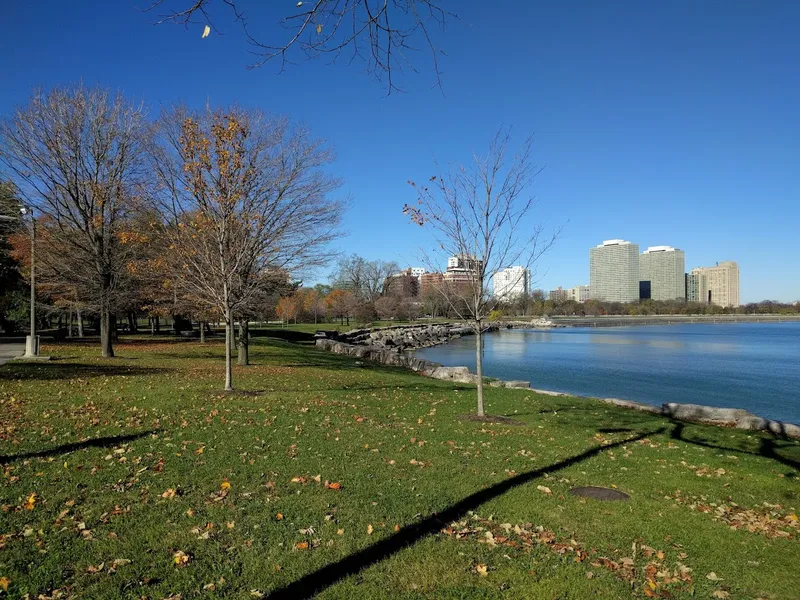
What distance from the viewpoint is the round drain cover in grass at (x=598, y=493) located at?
5.98m

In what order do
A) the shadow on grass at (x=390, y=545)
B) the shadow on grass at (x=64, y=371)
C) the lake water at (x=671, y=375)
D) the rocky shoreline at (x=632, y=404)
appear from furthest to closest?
the lake water at (x=671, y=375) → the shadow on grass at (x=64, y=371) → the rocky shoreline at (x=632, y=404) → the shadow on grass at (x=390, y=545)

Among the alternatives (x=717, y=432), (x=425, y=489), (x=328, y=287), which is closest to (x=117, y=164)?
(x=425, y=489)

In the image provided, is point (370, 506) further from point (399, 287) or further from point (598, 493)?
point (399, 287)

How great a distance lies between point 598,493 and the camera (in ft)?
20.0

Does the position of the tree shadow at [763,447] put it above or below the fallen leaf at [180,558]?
below

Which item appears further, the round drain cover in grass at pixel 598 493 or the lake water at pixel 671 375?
the lake water at pixel 671 375

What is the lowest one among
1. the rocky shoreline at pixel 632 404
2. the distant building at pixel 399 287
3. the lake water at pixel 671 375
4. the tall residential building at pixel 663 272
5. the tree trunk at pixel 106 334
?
the lake water at pixel 671 375

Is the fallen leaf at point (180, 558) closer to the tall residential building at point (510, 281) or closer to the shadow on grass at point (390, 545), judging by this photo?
the shadow on grass at point (390, 545)

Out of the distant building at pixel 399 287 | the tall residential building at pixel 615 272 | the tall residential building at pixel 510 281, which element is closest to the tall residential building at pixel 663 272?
the tall residential building at pixel 615 272

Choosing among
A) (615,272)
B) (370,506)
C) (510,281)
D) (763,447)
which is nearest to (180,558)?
(370,506)

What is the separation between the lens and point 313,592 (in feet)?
12.0

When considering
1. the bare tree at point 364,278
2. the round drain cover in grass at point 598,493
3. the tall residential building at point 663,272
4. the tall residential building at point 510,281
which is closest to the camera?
the round drain cover in grass at point 598,493

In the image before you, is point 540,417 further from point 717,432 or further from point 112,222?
point 112,222

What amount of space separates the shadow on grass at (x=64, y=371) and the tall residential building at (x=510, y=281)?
10.0 m
